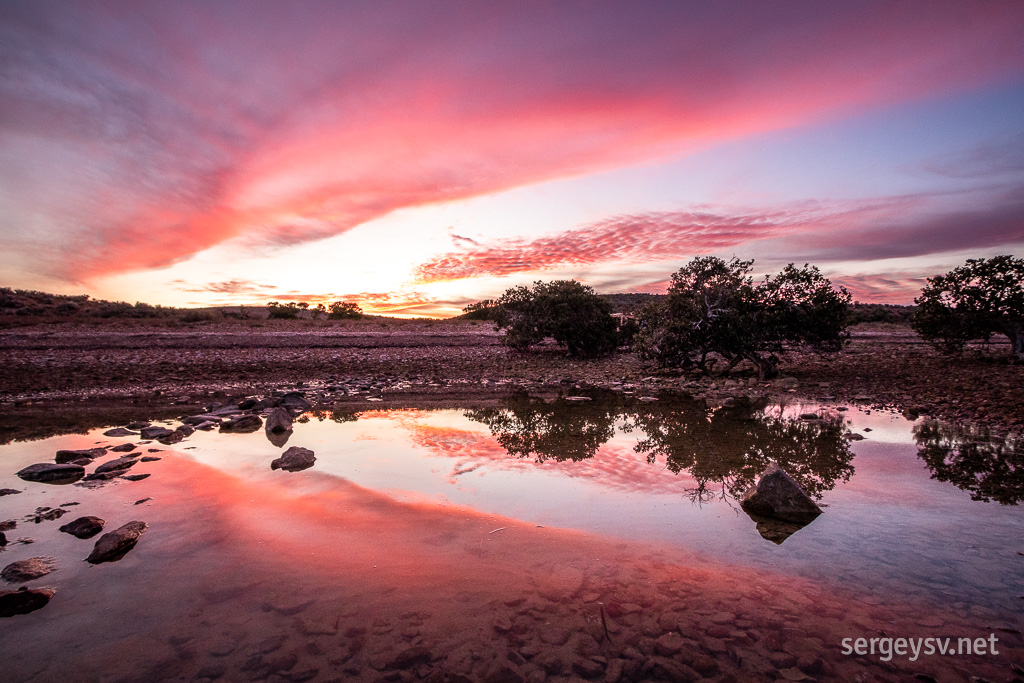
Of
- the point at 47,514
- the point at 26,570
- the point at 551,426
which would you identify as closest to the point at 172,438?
the point at 47,514

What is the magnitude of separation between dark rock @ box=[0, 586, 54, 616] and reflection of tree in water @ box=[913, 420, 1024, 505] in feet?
36.4

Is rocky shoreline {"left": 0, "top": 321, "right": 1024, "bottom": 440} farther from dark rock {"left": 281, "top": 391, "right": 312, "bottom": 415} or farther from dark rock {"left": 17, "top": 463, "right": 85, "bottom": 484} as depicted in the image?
dark rock {"left": 17, "top": 463, "right": 85, "bottom": 484}

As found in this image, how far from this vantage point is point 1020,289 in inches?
719

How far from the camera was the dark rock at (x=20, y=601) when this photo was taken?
4.14m

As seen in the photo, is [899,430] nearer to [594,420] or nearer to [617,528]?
[594,420]

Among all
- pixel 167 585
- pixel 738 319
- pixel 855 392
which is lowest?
pixel 855 392

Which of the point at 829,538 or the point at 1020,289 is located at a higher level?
the point at 1020,289

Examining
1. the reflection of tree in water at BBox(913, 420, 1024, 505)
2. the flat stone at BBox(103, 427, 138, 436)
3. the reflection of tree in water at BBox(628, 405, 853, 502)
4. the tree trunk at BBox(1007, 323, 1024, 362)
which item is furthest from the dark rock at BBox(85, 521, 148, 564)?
the tree trunk at BBox(1007, 323, 1024, 362)

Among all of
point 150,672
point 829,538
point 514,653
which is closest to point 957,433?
point 829,538

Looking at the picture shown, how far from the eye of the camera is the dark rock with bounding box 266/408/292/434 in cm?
1070

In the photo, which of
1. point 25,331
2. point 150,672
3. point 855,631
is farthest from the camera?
point 25,331

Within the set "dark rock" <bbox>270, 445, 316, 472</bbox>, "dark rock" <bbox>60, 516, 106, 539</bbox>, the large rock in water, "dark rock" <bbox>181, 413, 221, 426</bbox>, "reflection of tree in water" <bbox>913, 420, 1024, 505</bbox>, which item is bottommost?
"reflection of tree in water" <bbox>913, 420, 1024, 505</bbox>

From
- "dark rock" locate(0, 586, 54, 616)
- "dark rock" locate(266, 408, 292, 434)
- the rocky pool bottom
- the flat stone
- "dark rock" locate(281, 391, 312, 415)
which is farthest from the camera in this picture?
"dark rock" locate(281, 391, 312, 415)

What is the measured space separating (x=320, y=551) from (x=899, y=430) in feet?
40.2
